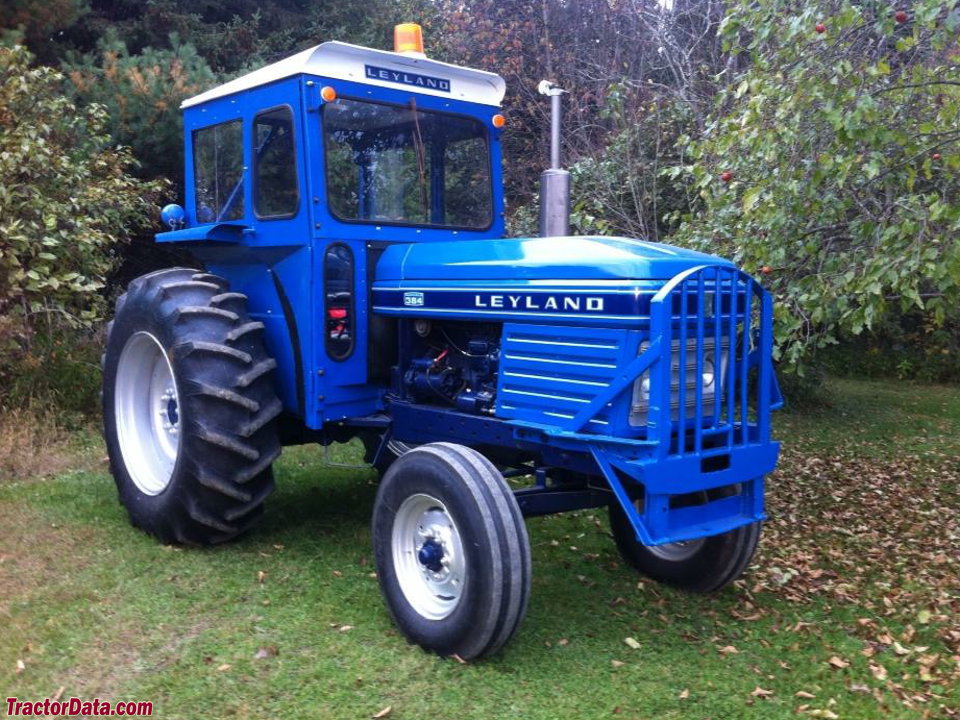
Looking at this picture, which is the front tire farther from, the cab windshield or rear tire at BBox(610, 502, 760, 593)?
the cab windshield

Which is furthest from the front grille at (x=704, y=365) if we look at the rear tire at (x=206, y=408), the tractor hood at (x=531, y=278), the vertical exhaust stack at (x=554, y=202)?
the rear tire at (x=206, y=408)

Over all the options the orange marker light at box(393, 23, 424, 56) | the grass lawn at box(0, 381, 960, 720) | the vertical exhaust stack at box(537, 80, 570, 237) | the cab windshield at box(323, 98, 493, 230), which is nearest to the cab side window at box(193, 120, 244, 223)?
the cab windshield at box(323, 98, 493, 230)

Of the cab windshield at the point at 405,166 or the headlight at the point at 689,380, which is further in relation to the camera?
the cab windshield at the point at 405,166

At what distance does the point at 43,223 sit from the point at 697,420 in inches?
244

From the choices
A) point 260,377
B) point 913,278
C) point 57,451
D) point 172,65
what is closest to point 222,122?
point 260,377

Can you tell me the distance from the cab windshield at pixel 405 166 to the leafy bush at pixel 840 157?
165 centimetres

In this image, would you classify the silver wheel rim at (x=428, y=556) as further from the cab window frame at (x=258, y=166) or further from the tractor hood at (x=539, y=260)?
the cab window frame at (x=258, y=166)

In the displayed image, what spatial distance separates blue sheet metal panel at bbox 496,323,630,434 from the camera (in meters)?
4.17

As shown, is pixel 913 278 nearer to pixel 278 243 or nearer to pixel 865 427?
pixel 278 243

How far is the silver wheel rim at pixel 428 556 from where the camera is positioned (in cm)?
420

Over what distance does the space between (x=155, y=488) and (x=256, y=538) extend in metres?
0.68

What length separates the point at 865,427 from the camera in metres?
10.7

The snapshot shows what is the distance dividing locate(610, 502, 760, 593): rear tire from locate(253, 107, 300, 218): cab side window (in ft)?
7.98

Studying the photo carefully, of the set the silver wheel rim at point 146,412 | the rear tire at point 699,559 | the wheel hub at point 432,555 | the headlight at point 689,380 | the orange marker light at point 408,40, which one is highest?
the orange marker light at point 408,40
